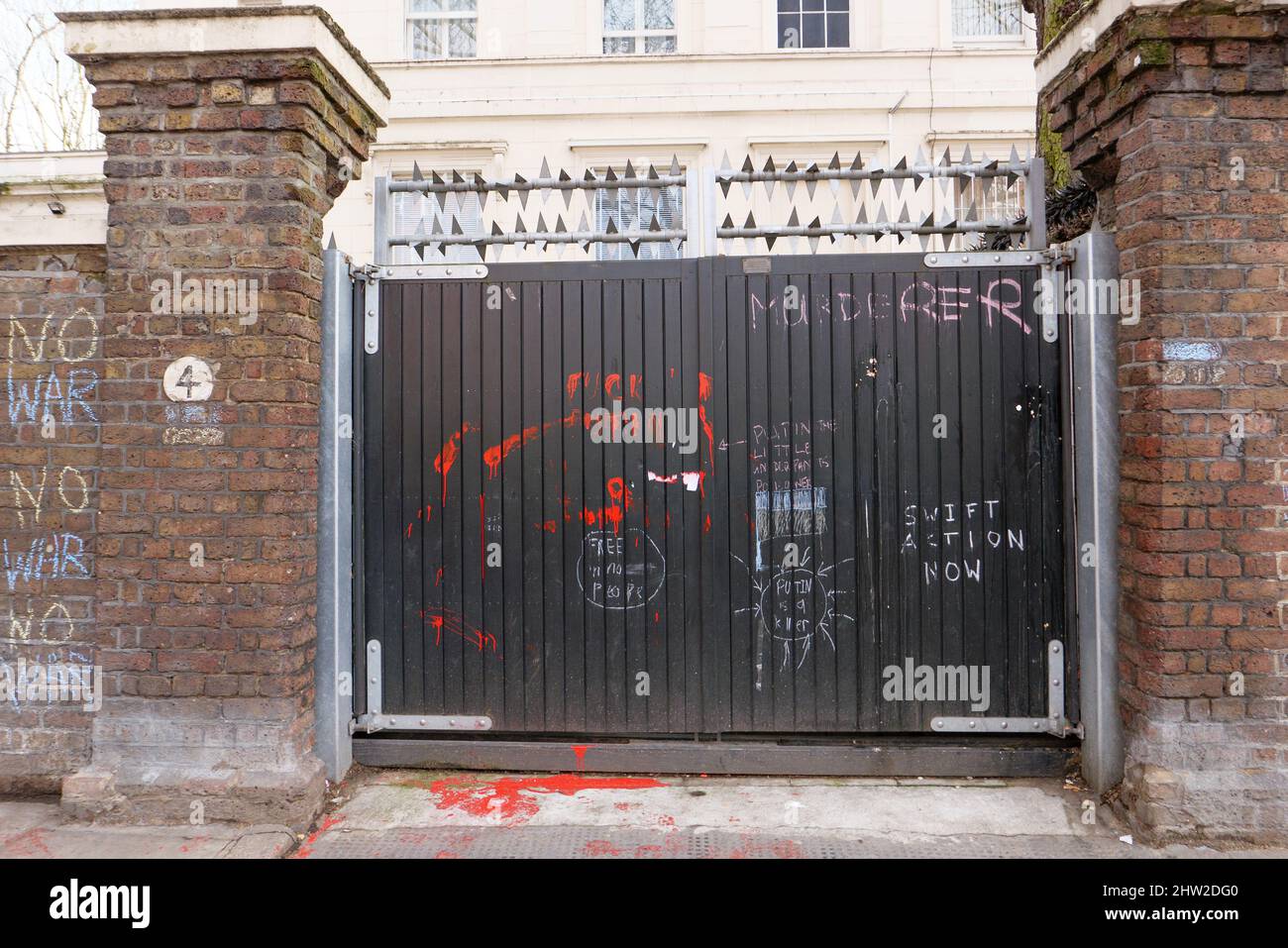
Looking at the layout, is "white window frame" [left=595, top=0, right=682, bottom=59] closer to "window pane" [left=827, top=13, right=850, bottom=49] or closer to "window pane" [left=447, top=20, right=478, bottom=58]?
"window pane" [left=447, top=20, right=478, bottom=58]

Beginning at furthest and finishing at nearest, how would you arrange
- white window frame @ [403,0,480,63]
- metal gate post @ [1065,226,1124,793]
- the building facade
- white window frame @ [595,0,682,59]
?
white window frame @ [403,0,480,63]
white window frame @ [595,0,682,59]
the building facade
metal gate post @ [1065,226,1124,793]

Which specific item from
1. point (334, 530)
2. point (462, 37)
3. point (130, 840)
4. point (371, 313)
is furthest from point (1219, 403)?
point (462, 37)

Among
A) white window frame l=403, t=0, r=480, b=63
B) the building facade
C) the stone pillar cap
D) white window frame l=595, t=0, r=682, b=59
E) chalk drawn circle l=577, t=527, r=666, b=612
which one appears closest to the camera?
the stone pillar cap

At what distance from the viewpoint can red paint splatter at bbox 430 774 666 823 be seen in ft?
12.2

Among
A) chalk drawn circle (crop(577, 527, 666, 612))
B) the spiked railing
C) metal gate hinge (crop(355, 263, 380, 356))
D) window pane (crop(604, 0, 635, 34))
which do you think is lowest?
chalk drawn circle (crop(577, 527, 666, 612))

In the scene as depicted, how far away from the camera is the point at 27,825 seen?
3.59m

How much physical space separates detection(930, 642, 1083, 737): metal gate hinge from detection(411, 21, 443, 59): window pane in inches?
441

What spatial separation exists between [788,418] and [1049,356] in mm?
1210

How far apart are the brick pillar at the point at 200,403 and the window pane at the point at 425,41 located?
29.4ft

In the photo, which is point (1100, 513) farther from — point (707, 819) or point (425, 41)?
point (425, 41)

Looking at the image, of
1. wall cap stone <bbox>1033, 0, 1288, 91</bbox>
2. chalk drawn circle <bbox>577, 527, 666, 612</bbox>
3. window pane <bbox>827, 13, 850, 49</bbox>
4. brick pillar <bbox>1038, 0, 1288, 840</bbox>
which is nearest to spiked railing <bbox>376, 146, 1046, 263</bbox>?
wall cap stone <bbox>1033, 0, 1288, 91</bbox>

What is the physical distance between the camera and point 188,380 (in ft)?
12.1

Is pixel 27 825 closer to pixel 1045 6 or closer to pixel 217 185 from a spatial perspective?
pixel 217 185

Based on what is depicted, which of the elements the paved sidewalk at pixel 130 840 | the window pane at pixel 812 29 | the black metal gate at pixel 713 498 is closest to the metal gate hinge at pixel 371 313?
the black metal gate at pixel 713 498
